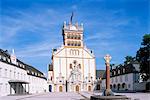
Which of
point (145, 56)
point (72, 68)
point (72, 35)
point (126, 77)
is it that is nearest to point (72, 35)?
point (72, 35)

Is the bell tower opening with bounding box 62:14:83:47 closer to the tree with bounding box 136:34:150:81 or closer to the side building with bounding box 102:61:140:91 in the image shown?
the side building with bounding box 102:61:140:91

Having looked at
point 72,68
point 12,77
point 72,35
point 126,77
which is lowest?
point 126,77

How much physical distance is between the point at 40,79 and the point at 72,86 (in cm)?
1268

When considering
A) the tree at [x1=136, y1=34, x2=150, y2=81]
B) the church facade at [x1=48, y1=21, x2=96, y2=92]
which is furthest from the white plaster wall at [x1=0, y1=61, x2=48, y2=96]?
the tree at [x1=136, y1=34, x2=150, y2=81]

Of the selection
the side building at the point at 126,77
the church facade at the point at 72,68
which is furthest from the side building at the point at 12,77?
the side building at the point at 126,77

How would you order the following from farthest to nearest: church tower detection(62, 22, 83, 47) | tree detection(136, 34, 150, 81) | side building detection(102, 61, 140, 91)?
church tower detection(62, 22, 83, 47)
side building detection(102, 61, 140, 91)
tree detection(136, 34, 150, 81)

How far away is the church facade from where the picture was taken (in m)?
84.6

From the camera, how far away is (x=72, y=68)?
86062mm

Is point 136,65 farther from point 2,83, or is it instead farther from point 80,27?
point 2,83

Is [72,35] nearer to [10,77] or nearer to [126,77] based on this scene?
[126,77]

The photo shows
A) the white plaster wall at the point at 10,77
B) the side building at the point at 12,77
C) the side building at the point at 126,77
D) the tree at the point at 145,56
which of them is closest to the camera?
the white plaster wall at the point at 10,77

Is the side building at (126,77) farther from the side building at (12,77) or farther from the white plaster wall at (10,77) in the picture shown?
the side building at (12,77)

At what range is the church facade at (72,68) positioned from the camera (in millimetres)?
84562

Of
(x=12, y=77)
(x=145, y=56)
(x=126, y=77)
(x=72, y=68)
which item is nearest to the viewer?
(x=12, y=77)
